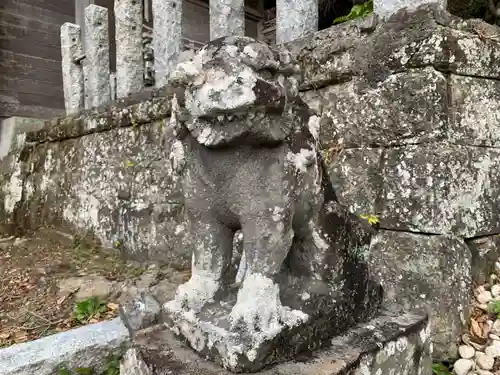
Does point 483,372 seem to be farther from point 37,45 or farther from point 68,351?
point 37,45

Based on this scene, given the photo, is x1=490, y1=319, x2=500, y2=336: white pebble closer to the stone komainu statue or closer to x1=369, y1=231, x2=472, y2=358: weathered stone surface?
x1=369, y1=231, x2=472, y2=358: weathered stone surface

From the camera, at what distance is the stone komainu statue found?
1.08m

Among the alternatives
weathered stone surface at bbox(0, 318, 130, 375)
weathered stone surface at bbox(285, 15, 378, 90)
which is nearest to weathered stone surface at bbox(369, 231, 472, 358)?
weathered stone surface at bbox(285, 15, 378, 90)

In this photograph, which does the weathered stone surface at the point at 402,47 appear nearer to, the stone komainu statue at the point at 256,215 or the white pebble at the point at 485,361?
the stone komainu statue at the point at 256,215

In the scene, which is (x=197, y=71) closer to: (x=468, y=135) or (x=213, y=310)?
(x=213, y=310)

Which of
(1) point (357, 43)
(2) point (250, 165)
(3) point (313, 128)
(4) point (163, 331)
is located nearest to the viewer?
(2) point (250, 165)

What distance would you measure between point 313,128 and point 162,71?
190cm

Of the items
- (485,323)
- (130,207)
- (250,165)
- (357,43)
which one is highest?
(357,43)

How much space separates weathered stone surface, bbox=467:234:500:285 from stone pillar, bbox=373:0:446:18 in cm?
102

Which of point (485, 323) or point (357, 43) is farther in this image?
point (357, 43)

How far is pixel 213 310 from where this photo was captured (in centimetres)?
124

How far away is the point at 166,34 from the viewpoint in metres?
2.83

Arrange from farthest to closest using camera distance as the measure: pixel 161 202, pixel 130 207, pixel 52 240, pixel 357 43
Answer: pixel 52 240, pixel 130 207, pixel 161 202, pixel 357 43

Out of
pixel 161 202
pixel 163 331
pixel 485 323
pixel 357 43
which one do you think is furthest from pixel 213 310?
pixel 161 202
